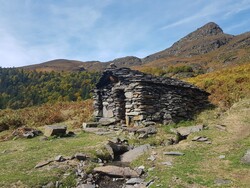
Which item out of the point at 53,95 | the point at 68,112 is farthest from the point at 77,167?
the point at 53,95

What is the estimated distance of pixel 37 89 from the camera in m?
79.8

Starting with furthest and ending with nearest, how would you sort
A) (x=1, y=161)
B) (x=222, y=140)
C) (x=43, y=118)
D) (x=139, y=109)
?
1. (x=43, y=118)
2. (x=139, y=109)
3. (x=222, y=140)
4. (x=1, y=161)

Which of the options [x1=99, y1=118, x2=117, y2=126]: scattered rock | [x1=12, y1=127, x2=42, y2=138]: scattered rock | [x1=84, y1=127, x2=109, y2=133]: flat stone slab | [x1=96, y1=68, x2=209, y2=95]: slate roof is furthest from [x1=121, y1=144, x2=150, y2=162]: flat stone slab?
[x1=12, y1=127, x2=42, y2=138]: scattered rock

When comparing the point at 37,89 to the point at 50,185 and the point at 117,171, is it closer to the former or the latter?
the point at 117,171

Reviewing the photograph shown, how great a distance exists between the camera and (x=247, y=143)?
11648 millimetres

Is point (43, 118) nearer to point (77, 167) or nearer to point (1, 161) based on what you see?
point (1, 161)

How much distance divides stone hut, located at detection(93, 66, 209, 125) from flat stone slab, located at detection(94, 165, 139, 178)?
6.81 metres

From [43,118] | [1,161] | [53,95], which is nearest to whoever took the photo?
[1,161]

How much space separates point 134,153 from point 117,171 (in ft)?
7.27

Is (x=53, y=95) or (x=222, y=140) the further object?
(x=53, y=95)

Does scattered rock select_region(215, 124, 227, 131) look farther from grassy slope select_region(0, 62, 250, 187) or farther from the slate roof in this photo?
the slate roof

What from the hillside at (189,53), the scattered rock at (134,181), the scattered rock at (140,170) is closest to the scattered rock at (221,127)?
the scattered rock at (140,170)

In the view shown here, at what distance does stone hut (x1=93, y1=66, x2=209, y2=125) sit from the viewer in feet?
56.1

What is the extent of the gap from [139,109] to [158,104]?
4.18 feet
